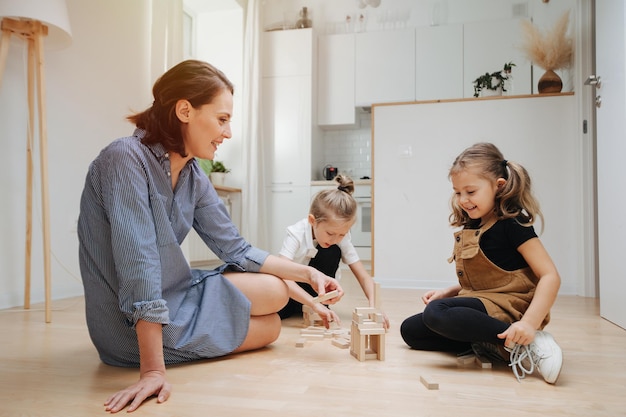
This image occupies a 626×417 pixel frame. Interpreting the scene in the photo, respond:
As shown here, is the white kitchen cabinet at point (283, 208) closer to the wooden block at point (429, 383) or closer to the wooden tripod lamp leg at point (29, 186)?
the wooden tripod lamp leg at point (29, 186)

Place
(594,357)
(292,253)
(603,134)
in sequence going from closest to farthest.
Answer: (594,357) → (292,253) → (603,134)

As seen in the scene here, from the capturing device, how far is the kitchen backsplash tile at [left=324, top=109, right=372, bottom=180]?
20.0ft

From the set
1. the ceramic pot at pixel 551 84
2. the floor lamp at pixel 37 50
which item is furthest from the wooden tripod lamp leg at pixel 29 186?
the ceramic pot at pixel 551 84

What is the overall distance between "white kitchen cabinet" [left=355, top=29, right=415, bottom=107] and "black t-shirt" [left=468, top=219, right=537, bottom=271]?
4256 mm

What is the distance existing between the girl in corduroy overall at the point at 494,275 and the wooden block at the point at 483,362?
5cm

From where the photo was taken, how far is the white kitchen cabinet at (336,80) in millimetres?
5785

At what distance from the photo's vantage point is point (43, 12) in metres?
2.31

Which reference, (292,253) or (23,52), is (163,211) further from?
(23,52)

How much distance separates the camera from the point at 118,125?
11.5ft

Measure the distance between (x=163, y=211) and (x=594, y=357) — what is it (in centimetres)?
137

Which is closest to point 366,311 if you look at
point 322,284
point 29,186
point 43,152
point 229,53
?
point 322,284

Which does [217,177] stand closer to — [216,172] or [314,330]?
[216,172]

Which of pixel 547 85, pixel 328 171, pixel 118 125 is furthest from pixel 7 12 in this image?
pixel 328 171

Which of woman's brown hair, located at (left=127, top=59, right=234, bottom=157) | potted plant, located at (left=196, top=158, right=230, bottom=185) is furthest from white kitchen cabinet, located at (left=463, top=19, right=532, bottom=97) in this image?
woman's brown hair, located at (left=127, top=59, right=234, bottom=157)
